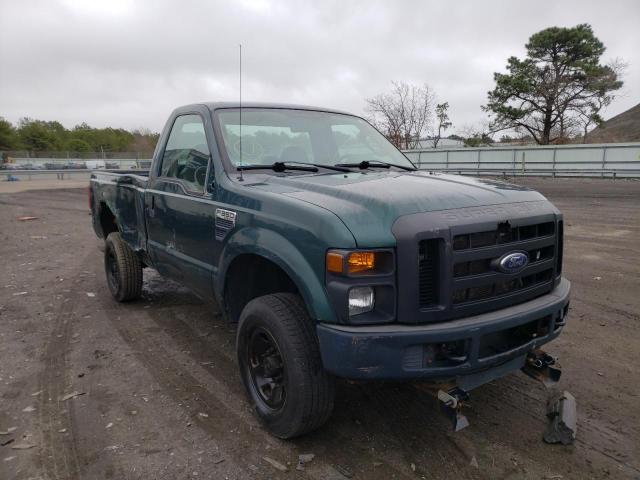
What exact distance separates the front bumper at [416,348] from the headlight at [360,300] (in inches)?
3.2

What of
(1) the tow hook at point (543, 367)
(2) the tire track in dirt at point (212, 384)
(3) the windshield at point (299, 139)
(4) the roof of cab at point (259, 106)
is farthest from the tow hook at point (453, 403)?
(4) the roof of cab at point (259, 106)

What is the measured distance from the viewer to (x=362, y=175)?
128 inches

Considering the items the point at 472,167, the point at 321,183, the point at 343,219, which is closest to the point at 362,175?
the point at 321,183

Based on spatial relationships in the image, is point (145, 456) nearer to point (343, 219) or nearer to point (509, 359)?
point (343, 219)

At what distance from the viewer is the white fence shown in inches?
930

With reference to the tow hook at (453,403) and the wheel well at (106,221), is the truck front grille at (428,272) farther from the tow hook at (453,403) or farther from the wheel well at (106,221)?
the wheel well at (106,221)

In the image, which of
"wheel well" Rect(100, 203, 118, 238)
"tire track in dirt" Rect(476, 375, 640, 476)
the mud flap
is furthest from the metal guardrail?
the mud flap

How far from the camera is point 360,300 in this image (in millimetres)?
2311

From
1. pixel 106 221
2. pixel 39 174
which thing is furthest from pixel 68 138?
pixel 106 221

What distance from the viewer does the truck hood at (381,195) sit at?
2342mm

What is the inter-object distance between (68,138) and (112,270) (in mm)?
80234

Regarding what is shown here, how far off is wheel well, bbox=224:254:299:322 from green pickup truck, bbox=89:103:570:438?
10 mm

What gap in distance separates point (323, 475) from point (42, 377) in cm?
237

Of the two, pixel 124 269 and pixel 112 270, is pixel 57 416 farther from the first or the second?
pixel 112 270
